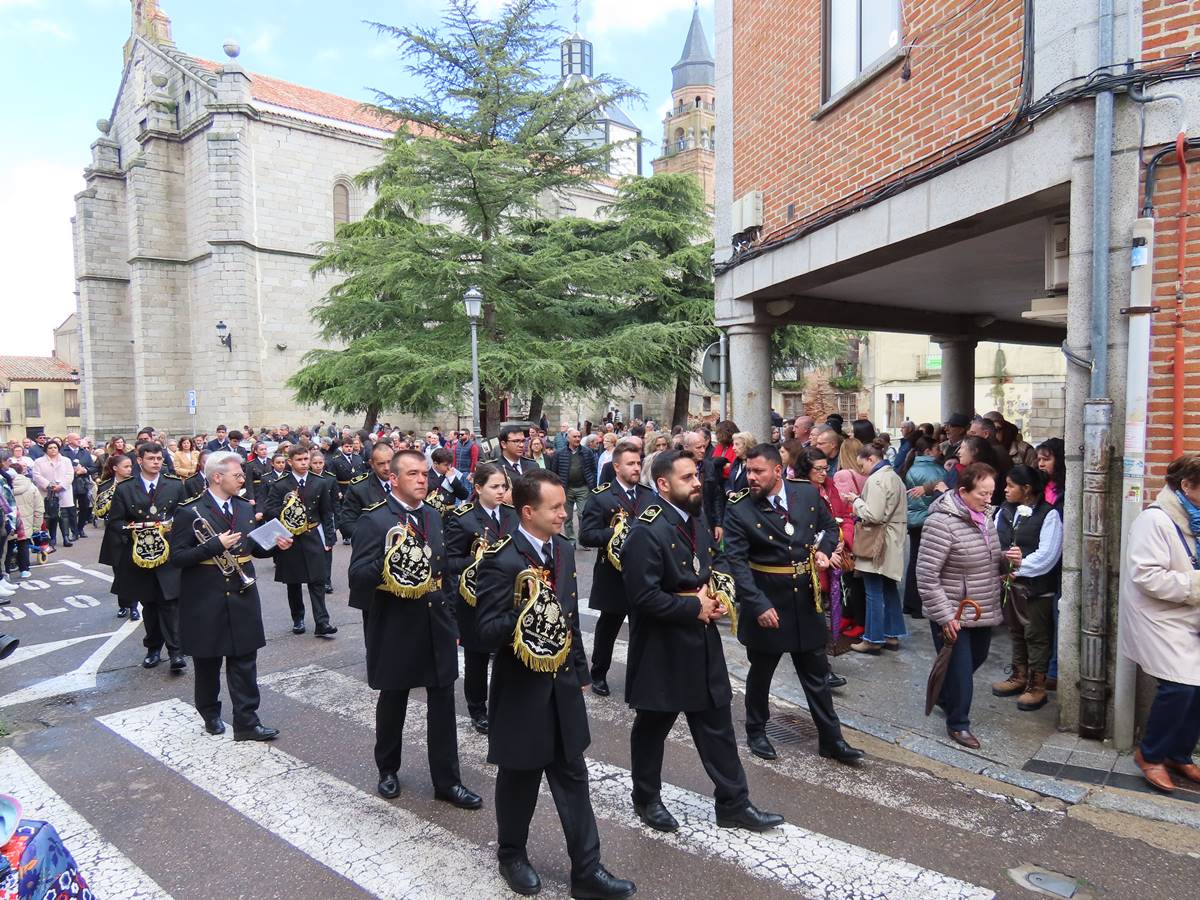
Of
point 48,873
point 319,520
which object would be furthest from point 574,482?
point 48,873

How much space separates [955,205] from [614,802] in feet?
17.8

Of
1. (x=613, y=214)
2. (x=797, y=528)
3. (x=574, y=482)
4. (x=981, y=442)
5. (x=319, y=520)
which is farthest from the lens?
(x=613, y=214)

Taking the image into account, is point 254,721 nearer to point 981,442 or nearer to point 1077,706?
point 1077,706

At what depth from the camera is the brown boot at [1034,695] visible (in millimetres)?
5797

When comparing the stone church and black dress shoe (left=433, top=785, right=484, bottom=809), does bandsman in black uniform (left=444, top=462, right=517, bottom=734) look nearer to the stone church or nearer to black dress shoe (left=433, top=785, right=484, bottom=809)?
black dress shoe (left=433, top=785, right=484, bottom=809)

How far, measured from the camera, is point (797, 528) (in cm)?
497

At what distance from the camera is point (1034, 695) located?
5828mm

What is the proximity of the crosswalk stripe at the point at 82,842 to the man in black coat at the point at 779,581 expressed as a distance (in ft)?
11.1

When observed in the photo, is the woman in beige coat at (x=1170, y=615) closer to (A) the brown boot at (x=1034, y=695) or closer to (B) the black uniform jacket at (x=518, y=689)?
(A) the brown boot at (x=1034, y=695)

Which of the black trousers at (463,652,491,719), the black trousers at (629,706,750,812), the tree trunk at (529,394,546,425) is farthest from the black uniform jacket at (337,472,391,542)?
the tree trunk at (529,394,546,425)

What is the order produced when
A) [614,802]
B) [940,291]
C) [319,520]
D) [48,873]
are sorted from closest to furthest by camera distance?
[48,873] → [614,802] → [319,520] → [940,291]

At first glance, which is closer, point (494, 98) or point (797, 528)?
point (797, 528)

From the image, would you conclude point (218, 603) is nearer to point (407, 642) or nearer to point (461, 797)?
point (407, 642)

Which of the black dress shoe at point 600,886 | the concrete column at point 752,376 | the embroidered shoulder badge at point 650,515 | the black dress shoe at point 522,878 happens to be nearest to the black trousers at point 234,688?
the black dress shoe at point 522,878
